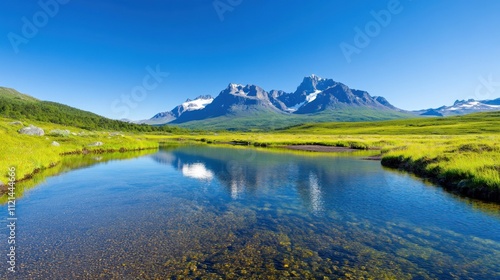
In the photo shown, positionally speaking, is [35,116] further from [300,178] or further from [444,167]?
[444,167]

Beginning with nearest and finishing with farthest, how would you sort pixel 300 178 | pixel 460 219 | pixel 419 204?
1. pixel 460 219
2. pixel 419 204
3. pixel 300 178

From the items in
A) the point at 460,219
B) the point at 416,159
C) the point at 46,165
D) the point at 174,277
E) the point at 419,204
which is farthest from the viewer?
the point at 416,159

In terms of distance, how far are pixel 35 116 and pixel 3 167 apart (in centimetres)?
18337

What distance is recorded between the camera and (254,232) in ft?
58.3

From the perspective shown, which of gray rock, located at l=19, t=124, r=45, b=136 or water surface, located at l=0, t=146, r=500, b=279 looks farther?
gray rock, located at l=19, t=124, r=45, b=136

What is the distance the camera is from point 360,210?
2214cm

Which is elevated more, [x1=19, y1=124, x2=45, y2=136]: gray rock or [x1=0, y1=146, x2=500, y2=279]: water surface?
[x1=19, y1=124, x2=45, y2=136]: gray rock

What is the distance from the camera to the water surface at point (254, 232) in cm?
1302

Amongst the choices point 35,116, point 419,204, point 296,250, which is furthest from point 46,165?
point 35,116

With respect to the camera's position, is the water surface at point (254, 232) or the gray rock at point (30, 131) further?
the gray rock at point (30, 131)

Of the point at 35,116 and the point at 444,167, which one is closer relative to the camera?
the point at 444,167

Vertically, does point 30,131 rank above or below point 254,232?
above

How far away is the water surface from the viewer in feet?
42.7

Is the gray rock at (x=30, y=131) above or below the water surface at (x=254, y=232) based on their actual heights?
above
